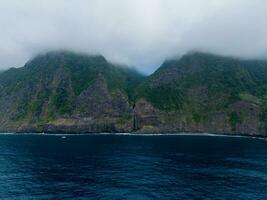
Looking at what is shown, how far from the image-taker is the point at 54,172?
144m

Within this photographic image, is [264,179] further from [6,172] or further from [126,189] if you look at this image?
[6,172]

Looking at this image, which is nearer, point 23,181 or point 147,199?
point 147,199

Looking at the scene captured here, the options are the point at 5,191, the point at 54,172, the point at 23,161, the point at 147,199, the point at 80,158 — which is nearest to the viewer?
the point at 147,199

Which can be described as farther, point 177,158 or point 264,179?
point 177,158

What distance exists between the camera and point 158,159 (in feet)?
587

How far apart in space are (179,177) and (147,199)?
3287 cm

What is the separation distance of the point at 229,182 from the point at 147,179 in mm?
29046

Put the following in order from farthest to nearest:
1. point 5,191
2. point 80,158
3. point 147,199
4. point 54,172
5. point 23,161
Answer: point 80,158 → point 23,161 → point 54,172 → point 5,191 → point 147,199

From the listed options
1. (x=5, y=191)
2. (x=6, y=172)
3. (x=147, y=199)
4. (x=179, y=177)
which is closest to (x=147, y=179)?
(x=179, y=177)

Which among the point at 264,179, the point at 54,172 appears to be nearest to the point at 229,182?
the point at 264,179

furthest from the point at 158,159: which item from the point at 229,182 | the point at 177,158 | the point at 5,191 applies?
the point at 5,191

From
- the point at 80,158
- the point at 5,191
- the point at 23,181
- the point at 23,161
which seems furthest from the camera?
the point at 80,158

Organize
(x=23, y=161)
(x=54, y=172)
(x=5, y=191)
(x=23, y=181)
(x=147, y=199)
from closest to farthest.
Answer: (x=147, y=199) < (x=5, y=191) < (x=23, y=181) < (x=54, y=172) < (x=23, y=161)

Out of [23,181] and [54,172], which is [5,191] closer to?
[23,181]
